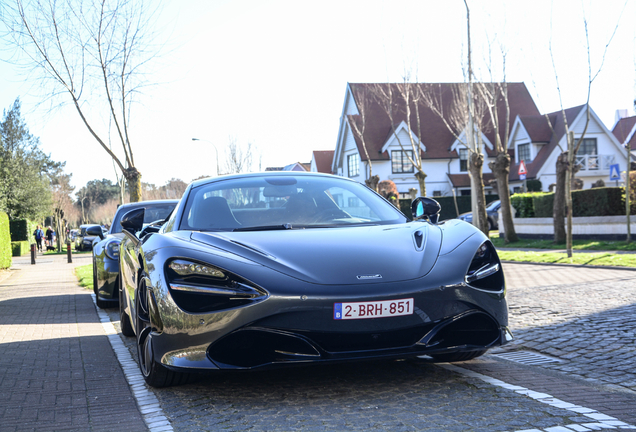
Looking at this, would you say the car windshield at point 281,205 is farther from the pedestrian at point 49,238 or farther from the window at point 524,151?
the pedestrian at point 49,238

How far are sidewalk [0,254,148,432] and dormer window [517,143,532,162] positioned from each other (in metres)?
37.9

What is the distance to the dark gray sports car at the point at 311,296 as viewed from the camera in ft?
11.7

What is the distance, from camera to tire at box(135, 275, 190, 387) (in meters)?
4.16

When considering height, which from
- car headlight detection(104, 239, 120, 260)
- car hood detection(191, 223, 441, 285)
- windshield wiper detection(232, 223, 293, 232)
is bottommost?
car headlight detection(104, 239, 120, 260)

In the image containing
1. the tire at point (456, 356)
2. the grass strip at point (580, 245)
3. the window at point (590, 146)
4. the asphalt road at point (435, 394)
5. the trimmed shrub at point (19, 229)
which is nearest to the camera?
the asphalt road at point (435, 394)

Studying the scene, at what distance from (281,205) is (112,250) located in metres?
5.04

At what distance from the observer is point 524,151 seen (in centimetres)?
4331

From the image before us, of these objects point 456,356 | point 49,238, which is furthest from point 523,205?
point 49,238

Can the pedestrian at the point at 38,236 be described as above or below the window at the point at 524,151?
below

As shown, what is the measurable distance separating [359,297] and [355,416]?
2.10ft

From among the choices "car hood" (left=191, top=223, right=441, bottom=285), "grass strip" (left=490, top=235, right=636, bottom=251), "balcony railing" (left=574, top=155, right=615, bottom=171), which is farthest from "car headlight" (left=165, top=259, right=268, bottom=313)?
"balcony railing" (left=574, top=155, right=615, bottom=171)

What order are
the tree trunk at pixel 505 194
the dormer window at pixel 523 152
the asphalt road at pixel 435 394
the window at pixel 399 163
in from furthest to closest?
the window at pixel 399 163, the dormer window at pixel 523 152, the tree trunk at pixel 505 194, the asphalt road at pixel 435 394

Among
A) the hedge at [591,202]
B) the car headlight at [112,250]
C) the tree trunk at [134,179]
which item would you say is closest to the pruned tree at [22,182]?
the tree trunk at [134,179]

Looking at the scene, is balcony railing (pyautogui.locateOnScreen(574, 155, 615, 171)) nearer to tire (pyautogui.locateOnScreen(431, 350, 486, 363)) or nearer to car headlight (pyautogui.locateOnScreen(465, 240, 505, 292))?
tire (pyautogui.locateOnScreen(431, 350, 486, 363))
